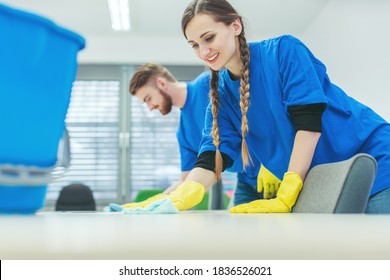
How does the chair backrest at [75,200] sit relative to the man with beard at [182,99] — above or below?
→ below

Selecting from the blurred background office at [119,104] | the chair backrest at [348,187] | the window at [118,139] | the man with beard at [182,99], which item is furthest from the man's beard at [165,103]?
the window at [118,139]

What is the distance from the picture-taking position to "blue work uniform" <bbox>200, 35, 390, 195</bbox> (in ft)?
3.25

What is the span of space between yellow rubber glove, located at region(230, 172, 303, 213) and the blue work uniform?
16 cm

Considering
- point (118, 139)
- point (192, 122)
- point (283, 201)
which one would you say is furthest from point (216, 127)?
point (118, 139)

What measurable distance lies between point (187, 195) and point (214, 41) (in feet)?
1.11

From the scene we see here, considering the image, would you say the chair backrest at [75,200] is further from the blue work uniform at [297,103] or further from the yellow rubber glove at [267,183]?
the blue work uniform at [297,103]

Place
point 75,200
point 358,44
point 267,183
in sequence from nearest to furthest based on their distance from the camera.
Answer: point 267,183, point 358,44, point 75,200

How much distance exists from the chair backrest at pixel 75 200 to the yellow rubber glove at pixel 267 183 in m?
1.88

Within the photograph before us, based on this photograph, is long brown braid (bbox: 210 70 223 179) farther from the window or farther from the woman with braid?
the window

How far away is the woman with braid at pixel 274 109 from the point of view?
966 millimetres

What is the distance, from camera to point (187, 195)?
3.39 feet

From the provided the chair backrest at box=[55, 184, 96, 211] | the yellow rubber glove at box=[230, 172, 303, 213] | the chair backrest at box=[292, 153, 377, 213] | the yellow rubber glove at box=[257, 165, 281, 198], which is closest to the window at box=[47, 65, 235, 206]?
the chair backrest at box=[55, 184, 96, 211]

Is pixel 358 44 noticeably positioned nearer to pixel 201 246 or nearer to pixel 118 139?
pixel 118 139
